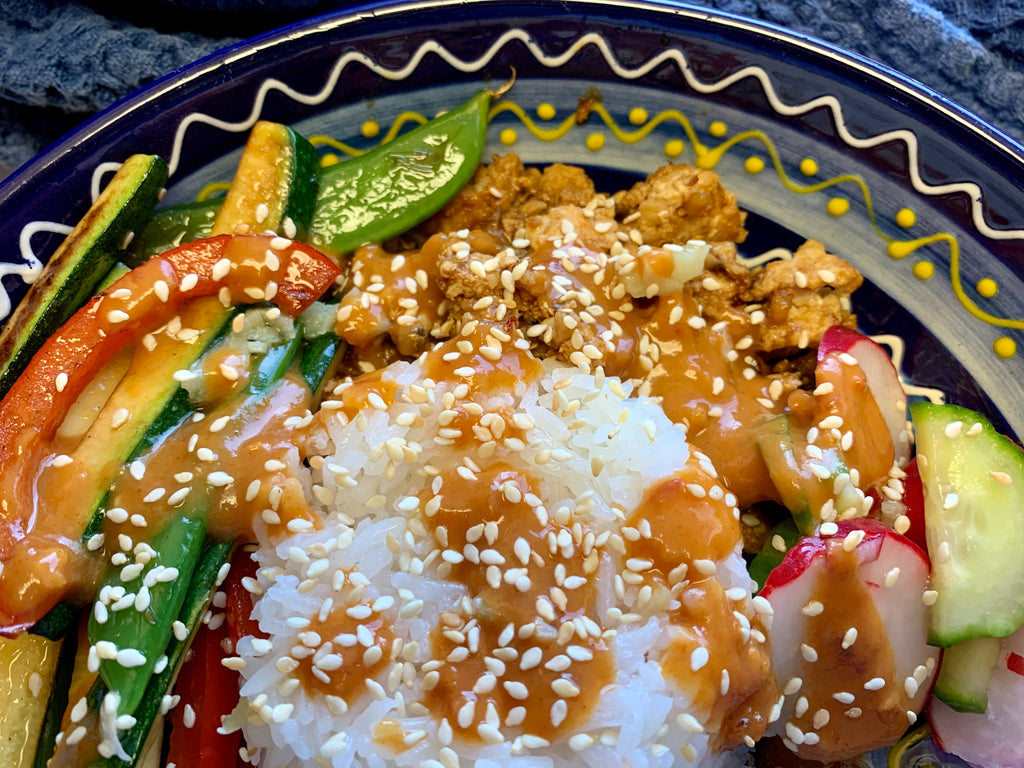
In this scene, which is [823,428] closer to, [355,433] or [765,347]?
[765,347]

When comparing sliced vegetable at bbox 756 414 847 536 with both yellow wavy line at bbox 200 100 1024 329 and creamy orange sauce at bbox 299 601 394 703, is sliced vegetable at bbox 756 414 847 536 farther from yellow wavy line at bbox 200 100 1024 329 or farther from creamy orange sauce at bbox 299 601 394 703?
creamy orange sauce at bbox 299 601 394 703

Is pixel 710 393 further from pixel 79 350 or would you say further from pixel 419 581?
pixel 79 350

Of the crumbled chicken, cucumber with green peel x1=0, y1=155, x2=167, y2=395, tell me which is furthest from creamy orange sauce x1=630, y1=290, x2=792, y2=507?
cucumber with green peel x1=0, y1=155, x2=167, y2=395

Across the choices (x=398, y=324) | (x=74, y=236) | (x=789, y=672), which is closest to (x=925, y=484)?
(x=789, y=672)

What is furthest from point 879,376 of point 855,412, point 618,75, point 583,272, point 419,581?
point 419,581

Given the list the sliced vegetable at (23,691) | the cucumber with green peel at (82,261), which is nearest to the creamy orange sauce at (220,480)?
the sliced vegetable at (23,691)

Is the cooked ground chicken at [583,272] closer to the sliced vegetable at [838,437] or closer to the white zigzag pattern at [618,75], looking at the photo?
the sliced vegetable at [838,437]
